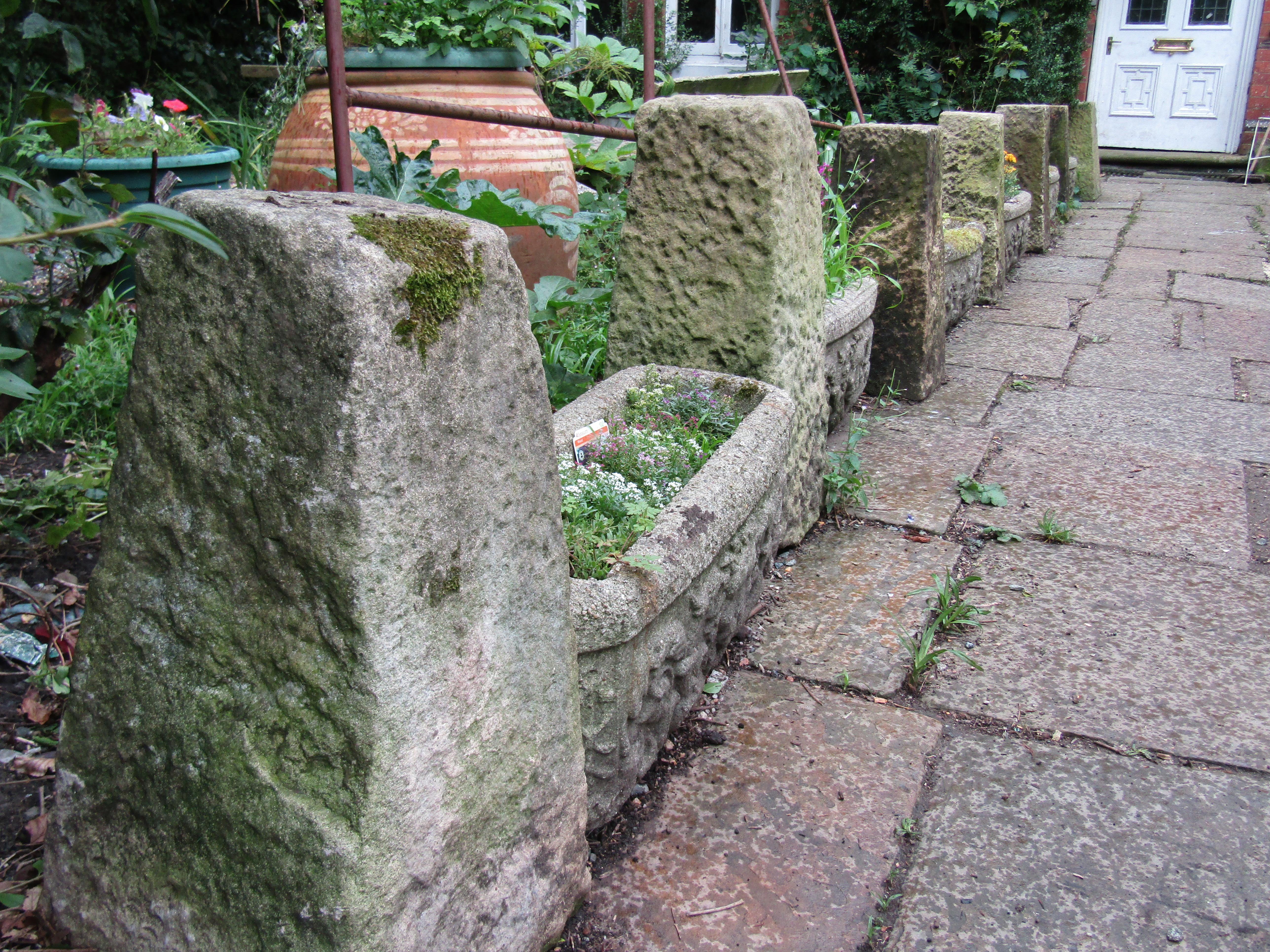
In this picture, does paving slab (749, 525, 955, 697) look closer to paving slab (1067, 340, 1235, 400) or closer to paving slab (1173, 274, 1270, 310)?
paving slab (1067, 340, 1235, 400)

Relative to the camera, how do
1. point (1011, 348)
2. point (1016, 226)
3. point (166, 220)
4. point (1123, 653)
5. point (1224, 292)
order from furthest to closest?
point (1016, 226), point (1224, 292), point (1011, 348), point (1123, 653), point (166, 220)

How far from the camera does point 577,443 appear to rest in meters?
1.93

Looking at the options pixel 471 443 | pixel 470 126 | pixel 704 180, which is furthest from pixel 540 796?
pixel 470 126

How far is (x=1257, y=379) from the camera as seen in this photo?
3789 mm

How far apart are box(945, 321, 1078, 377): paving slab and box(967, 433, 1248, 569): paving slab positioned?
79cm

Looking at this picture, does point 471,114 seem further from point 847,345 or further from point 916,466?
point 916,466

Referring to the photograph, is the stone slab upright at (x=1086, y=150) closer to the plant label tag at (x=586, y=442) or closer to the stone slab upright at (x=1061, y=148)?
the stone slab upright at (x=1061, y=148)

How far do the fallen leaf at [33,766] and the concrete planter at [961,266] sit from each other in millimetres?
3319

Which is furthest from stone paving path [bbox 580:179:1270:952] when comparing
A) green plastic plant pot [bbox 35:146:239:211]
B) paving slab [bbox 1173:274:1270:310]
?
green plastic plant pot [bbox 35:146:239:211]

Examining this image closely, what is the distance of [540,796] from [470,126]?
95.9 inches

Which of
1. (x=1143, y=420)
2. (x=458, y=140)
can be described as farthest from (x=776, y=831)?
(x=1143, y=420)

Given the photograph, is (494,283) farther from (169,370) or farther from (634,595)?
(634,595)

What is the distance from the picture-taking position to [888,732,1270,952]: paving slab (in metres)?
1.34

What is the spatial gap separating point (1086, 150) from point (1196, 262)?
8.80 feet
